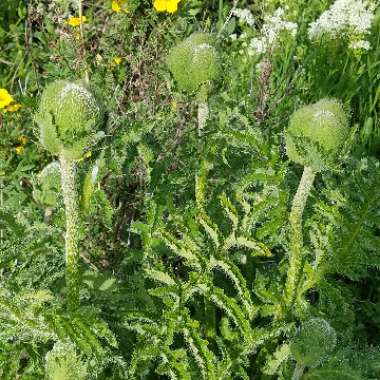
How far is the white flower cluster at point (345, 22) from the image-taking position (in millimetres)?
3609

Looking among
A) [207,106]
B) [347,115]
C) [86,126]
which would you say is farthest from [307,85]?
[86,126]

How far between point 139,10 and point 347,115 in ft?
5.34

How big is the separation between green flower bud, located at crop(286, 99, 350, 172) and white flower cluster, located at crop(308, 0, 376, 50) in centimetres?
195

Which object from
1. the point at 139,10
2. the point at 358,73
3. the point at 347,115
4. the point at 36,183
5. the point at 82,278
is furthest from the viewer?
the point at 358,73

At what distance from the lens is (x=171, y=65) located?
7.23 feet

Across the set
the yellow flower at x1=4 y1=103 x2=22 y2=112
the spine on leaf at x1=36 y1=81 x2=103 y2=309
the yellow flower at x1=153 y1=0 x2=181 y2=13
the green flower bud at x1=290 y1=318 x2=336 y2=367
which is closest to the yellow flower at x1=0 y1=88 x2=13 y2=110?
the yellow flower at x1=4 y1=103 x2=22 y2=112

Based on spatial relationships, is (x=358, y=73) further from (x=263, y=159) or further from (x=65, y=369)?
(x=65, y=369)

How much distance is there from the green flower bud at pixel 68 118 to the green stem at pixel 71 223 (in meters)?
0.05

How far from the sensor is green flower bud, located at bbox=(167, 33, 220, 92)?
7.08 feet

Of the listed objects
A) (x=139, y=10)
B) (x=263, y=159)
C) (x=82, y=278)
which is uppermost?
(x=139, y=10)

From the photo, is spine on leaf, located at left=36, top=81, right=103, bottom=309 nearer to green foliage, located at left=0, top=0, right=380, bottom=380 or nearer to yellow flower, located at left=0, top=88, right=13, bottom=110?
green foliage, located at left=0, top=0, right=380, bottom=380

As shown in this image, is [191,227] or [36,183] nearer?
[191,227]

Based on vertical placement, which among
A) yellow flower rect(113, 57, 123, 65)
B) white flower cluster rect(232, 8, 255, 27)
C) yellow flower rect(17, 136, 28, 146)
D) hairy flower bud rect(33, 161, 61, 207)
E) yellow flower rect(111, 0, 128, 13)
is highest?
yellow flower rect(111, 0, 128, 13)

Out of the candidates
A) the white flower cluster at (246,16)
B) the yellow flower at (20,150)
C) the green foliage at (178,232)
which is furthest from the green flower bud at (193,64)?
the white flower cluster at (246,16)
